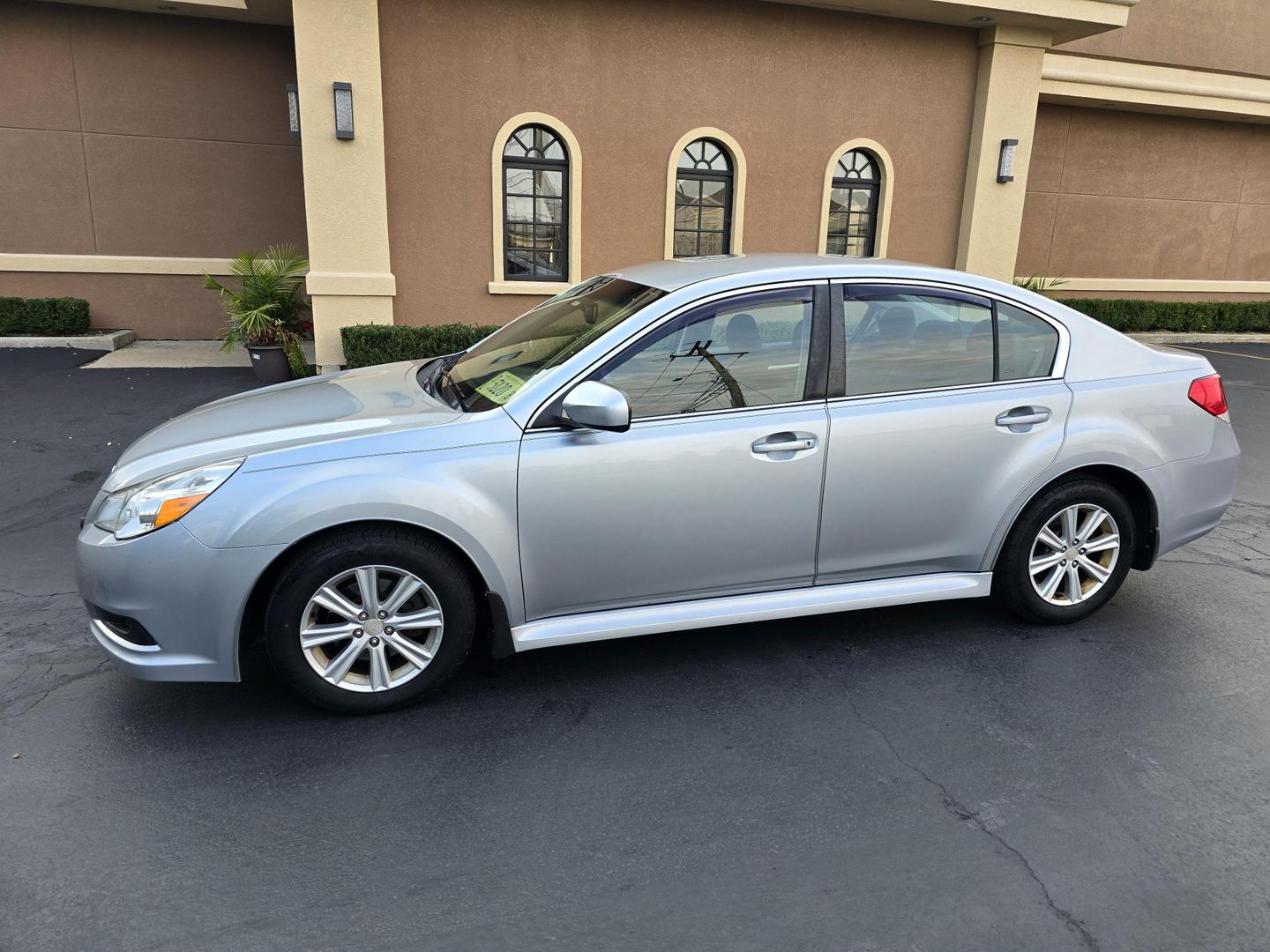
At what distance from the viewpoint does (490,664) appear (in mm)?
4113

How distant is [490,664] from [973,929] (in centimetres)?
227

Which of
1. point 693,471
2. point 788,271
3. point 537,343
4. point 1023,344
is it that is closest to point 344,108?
point 537,343

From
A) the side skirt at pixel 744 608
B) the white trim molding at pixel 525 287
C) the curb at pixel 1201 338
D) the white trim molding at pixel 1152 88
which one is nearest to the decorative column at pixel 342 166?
the white trim molding at pixel 525 287

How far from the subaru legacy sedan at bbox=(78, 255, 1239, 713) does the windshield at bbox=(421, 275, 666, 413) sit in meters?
0.02

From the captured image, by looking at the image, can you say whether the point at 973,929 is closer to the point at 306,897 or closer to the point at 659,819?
the point at 659,819

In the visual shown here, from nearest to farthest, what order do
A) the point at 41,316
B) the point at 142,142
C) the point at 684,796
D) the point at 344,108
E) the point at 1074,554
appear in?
1. the point at 684,796
2. the point at 1074,554
3. the point at 344,108
4. the point at 41,316
5. the point at 142,142

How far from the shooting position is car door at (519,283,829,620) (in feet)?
11.9

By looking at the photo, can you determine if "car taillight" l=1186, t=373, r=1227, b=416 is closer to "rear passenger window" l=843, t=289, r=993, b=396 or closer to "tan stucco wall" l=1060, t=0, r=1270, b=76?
"rear passenger window" l=843, t=289, r=993, b=396

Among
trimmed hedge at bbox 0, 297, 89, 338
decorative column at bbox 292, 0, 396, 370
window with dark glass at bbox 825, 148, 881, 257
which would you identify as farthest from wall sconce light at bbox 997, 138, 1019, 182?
trimmed hedge at bbox 0, 297, 89, 338

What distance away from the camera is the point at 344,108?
9.91 m

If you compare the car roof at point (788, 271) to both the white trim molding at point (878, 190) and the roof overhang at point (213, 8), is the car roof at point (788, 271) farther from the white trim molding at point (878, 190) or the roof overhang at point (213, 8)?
the roof overhang at point (213, 8)

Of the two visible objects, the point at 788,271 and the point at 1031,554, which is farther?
the point at 1031,554

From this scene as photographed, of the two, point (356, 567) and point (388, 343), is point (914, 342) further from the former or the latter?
point (388, 343)

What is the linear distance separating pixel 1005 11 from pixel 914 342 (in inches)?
382
